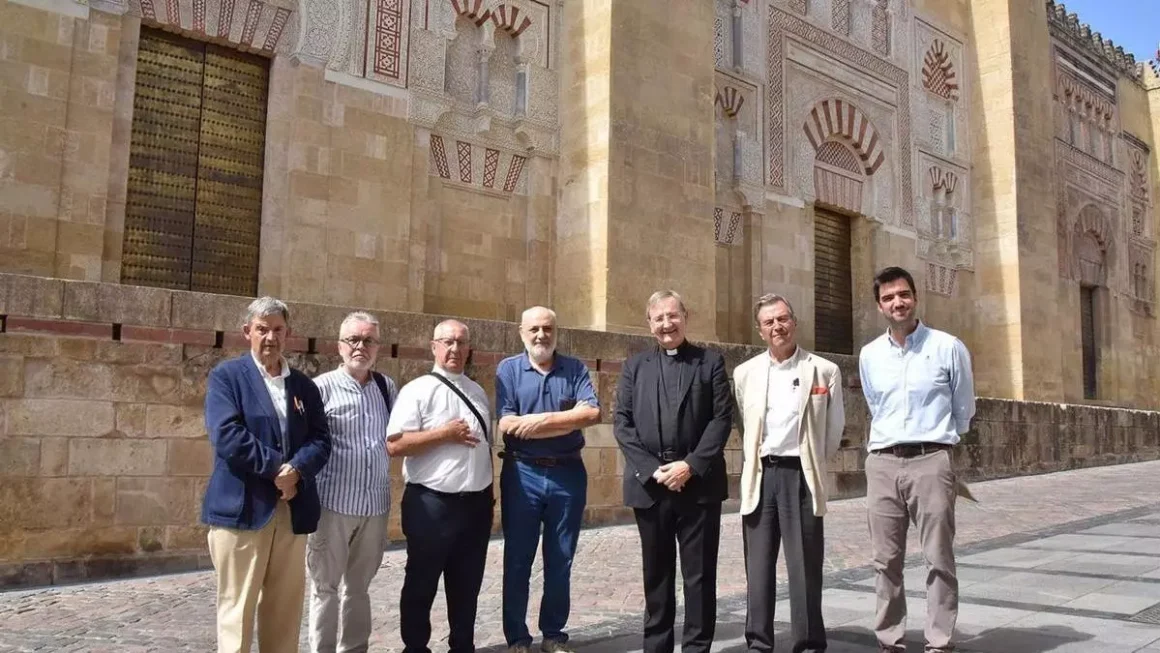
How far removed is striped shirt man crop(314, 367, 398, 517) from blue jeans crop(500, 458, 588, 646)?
1.50 ft

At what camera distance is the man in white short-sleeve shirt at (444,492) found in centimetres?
308

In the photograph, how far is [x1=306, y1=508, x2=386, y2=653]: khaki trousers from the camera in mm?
3006

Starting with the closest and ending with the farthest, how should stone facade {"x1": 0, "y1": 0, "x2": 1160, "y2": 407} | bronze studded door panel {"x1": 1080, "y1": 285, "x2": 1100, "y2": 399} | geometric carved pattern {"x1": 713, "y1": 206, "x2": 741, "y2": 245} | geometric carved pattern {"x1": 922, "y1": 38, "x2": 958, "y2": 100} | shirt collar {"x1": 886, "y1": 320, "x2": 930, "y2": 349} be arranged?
1. shirt collar {"x1": 886, "y1": 320, "x2": 930, "y2": 349}
2. stone facade {"x1": 0, "y1": 0, "x2": 1160, "y2": 407}
3. geometric carved pattern {"x1": 713, "y1": 206, "x2": 741, "y2": 245}
4. geometric carved pattern {"x1": 922, "y1": 38, "x2": 958, "y2": 100}
5. bronze studded door panel {"x1": 1080, "y1": 285, "x2": 1100, "y2": 399}

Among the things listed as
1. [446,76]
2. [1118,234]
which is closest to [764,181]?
[446,76]

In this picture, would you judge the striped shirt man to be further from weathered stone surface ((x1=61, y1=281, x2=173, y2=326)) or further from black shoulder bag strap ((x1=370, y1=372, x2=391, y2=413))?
weathered stone surface ((x1=61, y1=281, x2=173, y2=326))

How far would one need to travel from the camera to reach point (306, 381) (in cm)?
290

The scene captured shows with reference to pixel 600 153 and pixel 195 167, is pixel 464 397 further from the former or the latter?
pixel 600 153

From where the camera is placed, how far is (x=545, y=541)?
334 centimetres

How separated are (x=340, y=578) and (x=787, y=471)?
1512 millimetres

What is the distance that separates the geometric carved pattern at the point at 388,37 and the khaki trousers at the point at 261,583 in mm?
5943

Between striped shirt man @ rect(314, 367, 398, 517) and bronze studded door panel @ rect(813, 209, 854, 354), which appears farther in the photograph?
bronze studded door panel @ rect(813, 209, 854, 354)

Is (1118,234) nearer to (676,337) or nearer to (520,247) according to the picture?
(520,247)

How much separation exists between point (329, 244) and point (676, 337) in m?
4.90

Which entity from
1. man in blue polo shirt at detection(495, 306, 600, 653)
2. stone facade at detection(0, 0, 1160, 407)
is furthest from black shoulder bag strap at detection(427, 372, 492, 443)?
stone facade at detection(0, 0, 1160, 407)
